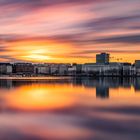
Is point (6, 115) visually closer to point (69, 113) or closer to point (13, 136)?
point (69, 113)

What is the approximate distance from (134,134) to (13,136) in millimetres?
5143

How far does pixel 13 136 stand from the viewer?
51.9 feet

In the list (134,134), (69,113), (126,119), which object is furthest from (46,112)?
(134,134)

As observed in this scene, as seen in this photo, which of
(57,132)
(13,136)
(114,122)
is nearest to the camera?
(13,136)

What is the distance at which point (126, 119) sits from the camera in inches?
843

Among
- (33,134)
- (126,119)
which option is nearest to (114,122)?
(126,119)

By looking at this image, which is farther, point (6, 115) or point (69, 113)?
point (69, 113)

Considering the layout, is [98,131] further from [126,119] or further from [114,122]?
[126,119]

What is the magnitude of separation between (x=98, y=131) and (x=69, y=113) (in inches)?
276

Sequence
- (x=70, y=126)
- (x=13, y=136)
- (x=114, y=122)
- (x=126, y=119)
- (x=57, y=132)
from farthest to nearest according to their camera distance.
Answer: (x=126, y=119) < (x=114, y=122) < (x=70, y=126) < (x=57, y=132) < (x=13, y=136)

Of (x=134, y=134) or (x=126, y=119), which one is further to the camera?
(x=126, y=119)

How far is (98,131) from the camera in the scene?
17422mm

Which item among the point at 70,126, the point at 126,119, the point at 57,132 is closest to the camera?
the point at 57,132

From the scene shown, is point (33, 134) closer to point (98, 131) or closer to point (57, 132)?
point (57, 132)
